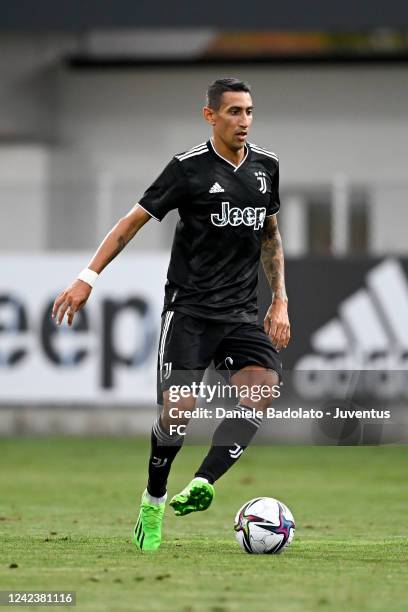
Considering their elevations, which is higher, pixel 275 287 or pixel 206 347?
pixel 275 287

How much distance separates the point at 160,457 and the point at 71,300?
3.57 ft

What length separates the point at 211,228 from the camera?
29.2 feet

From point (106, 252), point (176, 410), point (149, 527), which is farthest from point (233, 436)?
point (106, 252)

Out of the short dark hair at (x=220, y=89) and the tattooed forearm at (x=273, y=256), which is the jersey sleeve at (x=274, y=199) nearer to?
the tattooed forearm at (x=273, y=256)

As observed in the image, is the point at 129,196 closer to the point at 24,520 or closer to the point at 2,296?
the point at 2,296

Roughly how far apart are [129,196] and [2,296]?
7.05 feet

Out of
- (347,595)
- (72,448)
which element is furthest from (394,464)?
(347,595)

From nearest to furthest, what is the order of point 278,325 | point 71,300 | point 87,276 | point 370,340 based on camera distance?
point 71,300, point 87,276, point 278,325, point 370,340

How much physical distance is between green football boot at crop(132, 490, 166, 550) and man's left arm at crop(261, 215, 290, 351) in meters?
1.19

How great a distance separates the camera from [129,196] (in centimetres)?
1986

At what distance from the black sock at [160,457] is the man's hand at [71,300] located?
86 cm

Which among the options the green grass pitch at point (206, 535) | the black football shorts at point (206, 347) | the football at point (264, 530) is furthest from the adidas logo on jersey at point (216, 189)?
the green grass pitch at point (206, 535)

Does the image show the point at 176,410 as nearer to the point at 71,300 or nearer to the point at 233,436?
the point at 233,436

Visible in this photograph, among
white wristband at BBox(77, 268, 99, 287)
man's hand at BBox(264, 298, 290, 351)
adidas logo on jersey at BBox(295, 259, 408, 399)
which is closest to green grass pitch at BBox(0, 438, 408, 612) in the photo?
adidas logo on jersey at BBox(295, 259, 408, 399)
